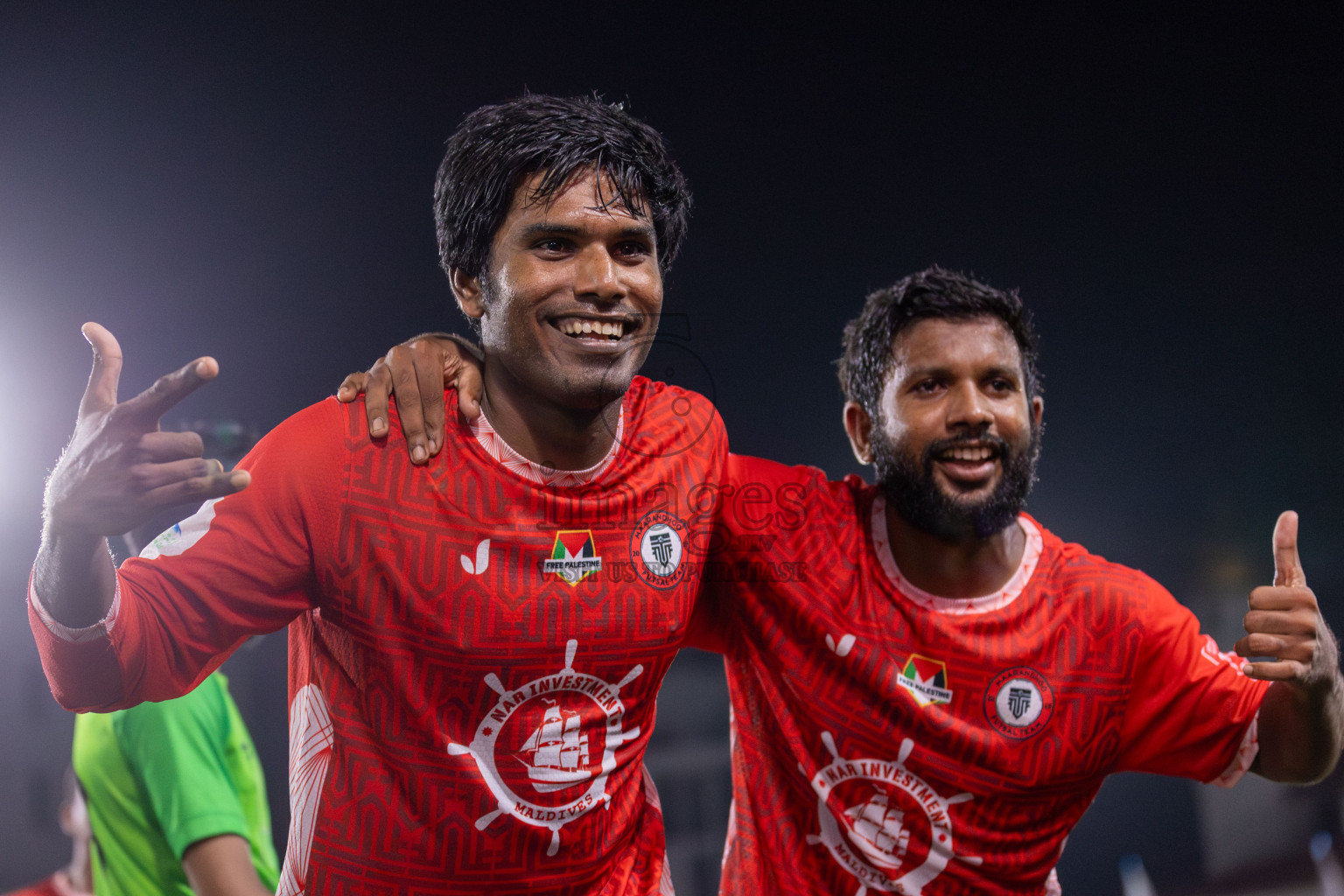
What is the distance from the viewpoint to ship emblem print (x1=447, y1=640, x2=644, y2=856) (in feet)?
3.66

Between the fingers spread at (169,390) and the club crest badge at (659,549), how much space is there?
0.59 meters

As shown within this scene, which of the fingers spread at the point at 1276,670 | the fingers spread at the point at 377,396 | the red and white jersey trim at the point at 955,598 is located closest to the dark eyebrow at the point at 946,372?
the red and white jersey trim at the point at 955,598

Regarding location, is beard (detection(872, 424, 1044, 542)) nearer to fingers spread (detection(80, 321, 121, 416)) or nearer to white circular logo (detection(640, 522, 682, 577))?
white circular logo (detection(640, 522, 682, 577))

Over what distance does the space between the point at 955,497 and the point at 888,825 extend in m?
0.51

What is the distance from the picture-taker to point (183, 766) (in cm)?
162

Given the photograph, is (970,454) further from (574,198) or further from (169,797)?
(169,797)

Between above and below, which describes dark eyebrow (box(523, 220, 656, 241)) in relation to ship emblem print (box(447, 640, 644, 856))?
above

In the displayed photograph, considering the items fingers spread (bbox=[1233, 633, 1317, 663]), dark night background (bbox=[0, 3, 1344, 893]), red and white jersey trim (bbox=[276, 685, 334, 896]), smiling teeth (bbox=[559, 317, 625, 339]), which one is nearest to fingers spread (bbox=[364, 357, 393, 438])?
smiling teeth (bbox=[559, 317, 625, 339])

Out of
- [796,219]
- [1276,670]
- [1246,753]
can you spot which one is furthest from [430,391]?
[796,219]

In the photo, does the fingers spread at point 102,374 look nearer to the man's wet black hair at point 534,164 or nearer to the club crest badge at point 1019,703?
the man's wet black hair at point 534,164

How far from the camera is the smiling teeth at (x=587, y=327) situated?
116 centimetres

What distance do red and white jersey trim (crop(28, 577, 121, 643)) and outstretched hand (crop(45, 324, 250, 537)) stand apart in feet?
0.32

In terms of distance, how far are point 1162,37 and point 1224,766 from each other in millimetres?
2932

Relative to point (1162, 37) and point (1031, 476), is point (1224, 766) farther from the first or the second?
point (1162, 37)
